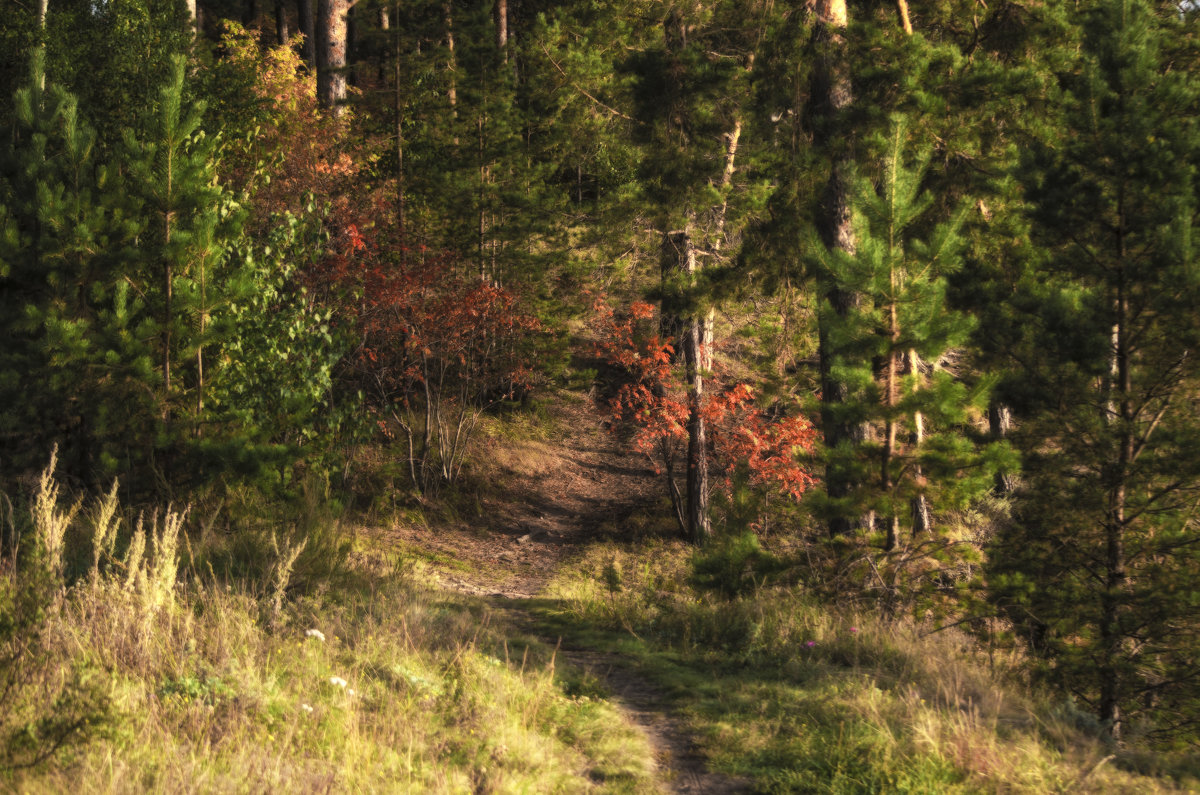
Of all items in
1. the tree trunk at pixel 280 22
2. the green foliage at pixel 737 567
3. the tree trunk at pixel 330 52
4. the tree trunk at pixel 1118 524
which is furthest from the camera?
the tree trunk at pixel 280 22

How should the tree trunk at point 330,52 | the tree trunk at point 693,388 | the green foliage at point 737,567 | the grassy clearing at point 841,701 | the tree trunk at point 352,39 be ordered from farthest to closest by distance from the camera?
the tree trunk at point 352,39 < the tree trunk at point 330,52 < the tree trunk at point 693,388 < the green foliage at point 737,567 < the grassy clearing at point 841,701

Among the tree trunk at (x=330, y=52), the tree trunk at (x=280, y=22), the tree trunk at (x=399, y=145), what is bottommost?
the tree trunk at (x=399, y=145)

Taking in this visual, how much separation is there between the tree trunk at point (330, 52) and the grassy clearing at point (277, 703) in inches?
627

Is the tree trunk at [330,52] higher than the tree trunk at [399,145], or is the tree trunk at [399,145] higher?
the tree trunk at [330,52]

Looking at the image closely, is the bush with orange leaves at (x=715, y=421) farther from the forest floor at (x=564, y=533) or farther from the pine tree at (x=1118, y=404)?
the pine tree at (x=1118, y=404)

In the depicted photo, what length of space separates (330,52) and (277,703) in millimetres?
18603

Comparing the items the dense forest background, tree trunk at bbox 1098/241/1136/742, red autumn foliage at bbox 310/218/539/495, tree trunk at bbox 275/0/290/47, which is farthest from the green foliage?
tree trunk at bbox 275/0/290/47

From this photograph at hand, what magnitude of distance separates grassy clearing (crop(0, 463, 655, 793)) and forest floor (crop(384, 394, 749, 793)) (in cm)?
36

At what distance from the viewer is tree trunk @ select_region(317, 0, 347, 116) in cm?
1995

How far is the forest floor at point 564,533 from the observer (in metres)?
5.73

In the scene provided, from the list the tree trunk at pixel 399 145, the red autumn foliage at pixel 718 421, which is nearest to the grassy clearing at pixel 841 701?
the red autumn foliage at pixel 718 421

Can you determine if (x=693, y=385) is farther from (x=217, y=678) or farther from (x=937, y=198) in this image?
(x=217, y=678)

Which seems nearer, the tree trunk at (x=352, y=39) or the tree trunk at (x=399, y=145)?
the tree trunk at (x=399, y=145)

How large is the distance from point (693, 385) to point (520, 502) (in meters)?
4.62
